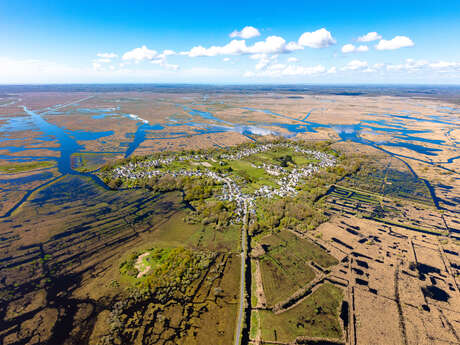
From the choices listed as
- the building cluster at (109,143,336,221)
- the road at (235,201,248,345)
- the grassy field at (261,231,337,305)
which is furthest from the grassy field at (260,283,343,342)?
the building cluster at (109,143,336,221)

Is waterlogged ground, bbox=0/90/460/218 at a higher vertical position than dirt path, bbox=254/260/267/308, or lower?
higher

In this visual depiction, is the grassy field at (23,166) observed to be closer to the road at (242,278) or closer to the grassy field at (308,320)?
the road at (242,278)

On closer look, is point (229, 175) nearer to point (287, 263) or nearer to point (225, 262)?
point (225, 262)

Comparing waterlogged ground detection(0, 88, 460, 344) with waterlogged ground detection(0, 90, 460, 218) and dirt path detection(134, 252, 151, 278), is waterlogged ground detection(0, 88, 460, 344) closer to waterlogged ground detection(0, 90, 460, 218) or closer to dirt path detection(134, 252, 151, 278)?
dirt path detection(134, 252, 151, 278)

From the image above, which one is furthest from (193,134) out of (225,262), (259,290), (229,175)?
(259,290)

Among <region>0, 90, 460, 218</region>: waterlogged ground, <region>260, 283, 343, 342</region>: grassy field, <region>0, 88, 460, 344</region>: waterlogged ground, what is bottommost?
<region>260, 283, 343, 342</region>: grassy field

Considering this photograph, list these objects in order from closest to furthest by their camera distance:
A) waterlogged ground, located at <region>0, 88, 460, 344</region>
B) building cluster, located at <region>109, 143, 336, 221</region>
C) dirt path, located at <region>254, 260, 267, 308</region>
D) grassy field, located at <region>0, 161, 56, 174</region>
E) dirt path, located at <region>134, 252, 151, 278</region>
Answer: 1. waterlogged ground, located at <region>0, 88, 460, 344</region>
2. dirt path, located at <region>254, 260, 267, 308</region>
3. dirt path, located at <region>134, 252, 151, 278</region>
4. building cluster, located at <region>109, 143, 336, 221</region>
5. grassy field, located at <region>0, 161, 56, 174</region>

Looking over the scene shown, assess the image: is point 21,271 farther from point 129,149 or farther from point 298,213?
point 129,149
